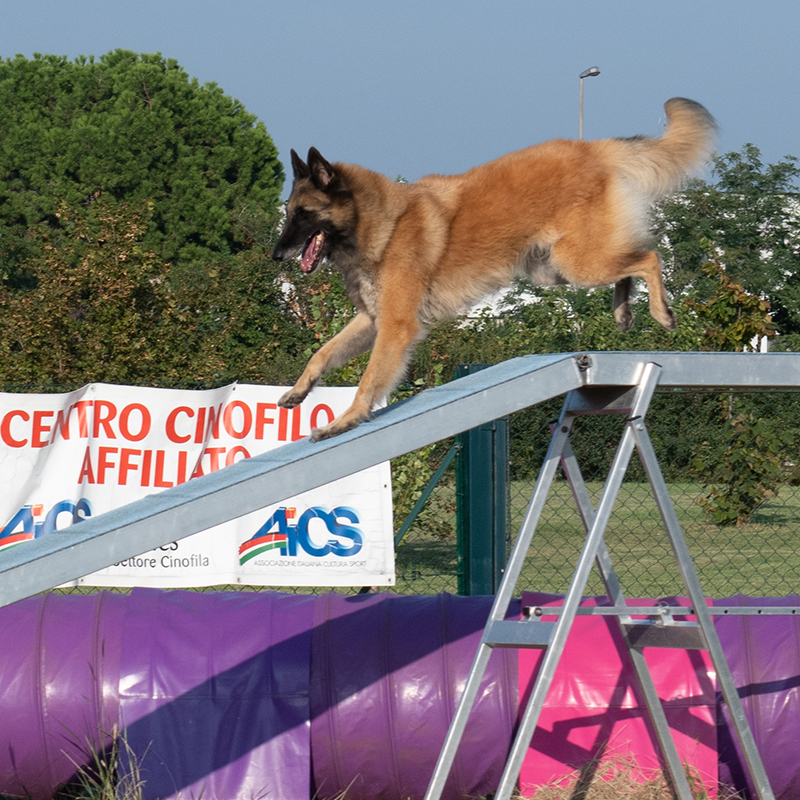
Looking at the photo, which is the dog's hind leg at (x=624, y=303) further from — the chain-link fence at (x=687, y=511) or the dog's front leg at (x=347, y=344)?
the chain-link fence at (x=687, y=511)

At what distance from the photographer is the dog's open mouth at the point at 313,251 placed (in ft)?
13.5

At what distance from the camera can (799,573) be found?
9492 mm

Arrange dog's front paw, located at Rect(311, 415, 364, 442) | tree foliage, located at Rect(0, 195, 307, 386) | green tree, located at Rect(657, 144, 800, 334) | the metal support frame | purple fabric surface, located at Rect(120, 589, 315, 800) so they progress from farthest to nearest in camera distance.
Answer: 1. green tree, located at Rect(657, 144, 800, 334)
2. tree foliage, located at Rect(0, 195, 307, 386)
3. purple fabric surface, located at Rect(120, 589, 315, 800)
4. dog's front paw, located at Rect(311, 415, 364, 442)
5. the metal support frame

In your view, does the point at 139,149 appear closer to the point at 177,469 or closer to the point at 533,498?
the point at 177,469

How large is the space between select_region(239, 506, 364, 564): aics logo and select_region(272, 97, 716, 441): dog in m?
2.50

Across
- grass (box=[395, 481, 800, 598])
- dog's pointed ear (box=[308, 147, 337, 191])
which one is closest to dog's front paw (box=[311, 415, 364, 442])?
dog's pointed ear (box=[308, 147, 337, 191])

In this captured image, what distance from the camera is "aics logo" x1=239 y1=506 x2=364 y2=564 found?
21.6 ft

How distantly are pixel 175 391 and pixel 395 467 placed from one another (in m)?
2.09

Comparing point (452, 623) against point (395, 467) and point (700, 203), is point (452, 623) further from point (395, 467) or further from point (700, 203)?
point (700, 203)

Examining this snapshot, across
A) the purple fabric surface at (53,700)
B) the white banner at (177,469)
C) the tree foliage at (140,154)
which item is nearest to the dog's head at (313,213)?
the purple fabric surface at (53,700)

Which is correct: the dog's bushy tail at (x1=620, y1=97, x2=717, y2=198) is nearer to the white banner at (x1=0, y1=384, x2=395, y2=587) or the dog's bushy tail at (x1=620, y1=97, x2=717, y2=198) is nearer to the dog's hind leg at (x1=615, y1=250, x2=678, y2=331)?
the dog's hind leg at (x1=615, y1=250, x2=678, y2=331)

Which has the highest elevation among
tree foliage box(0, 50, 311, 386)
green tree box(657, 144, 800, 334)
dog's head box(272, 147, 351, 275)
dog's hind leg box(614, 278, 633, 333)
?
tree foliage box(0, 50, 311, 386)

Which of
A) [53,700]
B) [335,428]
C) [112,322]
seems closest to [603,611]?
[335,428]

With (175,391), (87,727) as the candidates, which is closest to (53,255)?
(175,391)
